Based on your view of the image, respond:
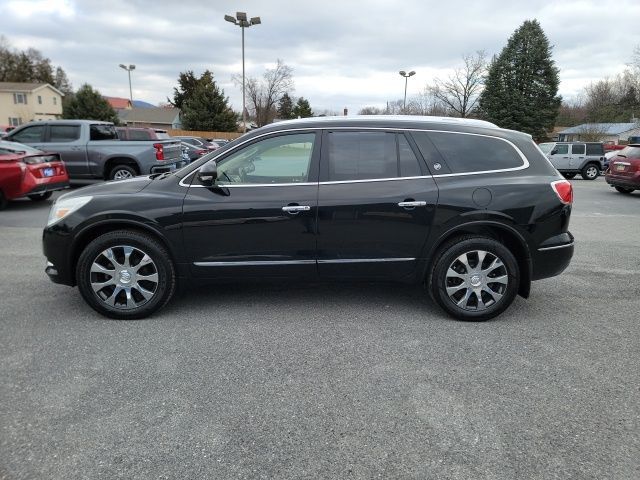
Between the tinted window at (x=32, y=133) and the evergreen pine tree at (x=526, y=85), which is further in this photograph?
the evergreen pine tree at (x=526, y=85)

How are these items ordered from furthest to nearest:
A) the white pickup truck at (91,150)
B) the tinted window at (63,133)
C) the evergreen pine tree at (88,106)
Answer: the evergreen pine tree at (88,106) < the tinted window at (63,133) < the white pickup truck at (91,150)

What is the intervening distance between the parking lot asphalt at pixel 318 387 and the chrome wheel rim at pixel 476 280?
0.21 m

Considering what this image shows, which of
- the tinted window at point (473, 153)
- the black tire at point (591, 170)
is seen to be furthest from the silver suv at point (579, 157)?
the tinted window at point (473, 153)

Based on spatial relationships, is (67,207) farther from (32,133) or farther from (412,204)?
(32,133)

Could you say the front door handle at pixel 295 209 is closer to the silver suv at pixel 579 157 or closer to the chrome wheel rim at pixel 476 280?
the chrome wheel rim at pixel 476 280

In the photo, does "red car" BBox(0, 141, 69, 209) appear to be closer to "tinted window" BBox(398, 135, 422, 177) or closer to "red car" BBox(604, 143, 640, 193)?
"tinted window" BBox(398, 135, 422, 177)

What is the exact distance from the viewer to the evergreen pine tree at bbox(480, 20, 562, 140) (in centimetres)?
4709

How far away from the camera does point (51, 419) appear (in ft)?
Answer: 9.06

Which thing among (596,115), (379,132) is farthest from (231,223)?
(596,115)

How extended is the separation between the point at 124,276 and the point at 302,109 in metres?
68.9

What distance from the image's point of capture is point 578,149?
870 inches

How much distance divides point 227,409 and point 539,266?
2.91 meters

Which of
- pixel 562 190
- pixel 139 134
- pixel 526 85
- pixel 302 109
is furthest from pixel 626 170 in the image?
pixel 302 109

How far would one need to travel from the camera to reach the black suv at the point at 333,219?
408cm
